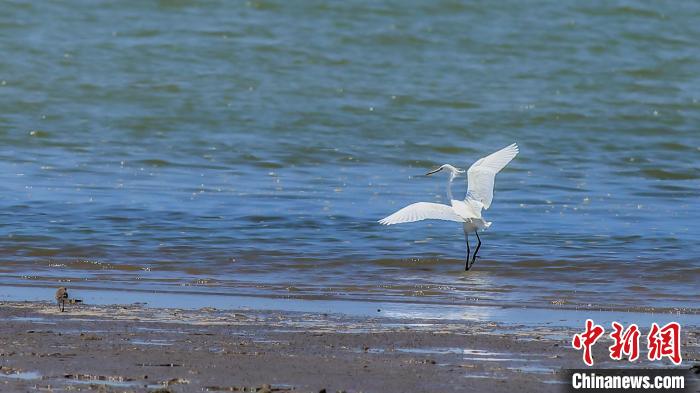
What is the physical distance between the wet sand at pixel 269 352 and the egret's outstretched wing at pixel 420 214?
230cm

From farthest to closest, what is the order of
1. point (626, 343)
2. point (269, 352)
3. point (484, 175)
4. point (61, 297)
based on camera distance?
point (484, 175) → point (61, 297) → point (626, 343) → point (269, 352)

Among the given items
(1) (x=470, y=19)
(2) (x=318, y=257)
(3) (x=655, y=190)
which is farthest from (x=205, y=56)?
(2) (x=318, y=257)

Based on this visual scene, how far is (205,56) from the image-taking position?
73.1 feet

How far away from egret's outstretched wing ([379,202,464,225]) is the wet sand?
2.30 meters

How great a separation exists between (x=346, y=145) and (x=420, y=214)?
7.07 meters

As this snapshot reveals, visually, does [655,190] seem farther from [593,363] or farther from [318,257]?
[593,363]

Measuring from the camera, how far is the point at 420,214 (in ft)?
31.1

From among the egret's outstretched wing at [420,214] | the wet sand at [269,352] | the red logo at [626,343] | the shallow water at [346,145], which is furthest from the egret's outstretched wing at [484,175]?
the red logo at [626,343]

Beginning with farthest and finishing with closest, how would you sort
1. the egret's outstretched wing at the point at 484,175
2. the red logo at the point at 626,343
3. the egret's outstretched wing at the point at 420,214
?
the egret's outstretched wing at the point at 484,175 < the egret's outstretched wing at the point at 420,214 < the red logo at the point at 626,343

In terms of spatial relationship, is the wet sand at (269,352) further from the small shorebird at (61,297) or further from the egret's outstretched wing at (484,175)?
the egret's outstretched wing at (484,175)

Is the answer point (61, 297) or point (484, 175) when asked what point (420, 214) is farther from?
point (61, 297)

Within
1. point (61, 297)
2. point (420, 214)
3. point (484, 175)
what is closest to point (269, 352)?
point (61, 297)

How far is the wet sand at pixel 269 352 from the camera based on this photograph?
525cm

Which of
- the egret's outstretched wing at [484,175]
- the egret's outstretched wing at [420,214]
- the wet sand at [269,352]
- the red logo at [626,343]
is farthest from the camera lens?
the egret's outstretched wing at [484,175]
